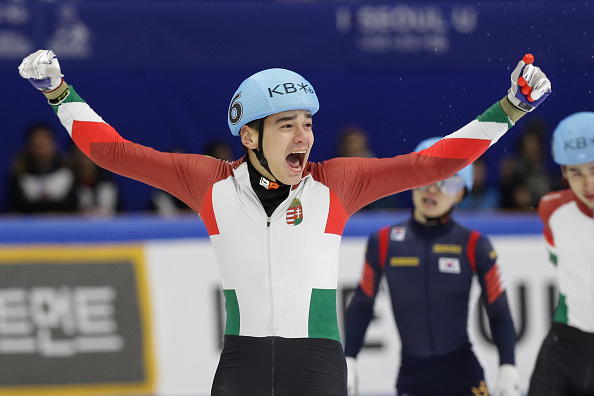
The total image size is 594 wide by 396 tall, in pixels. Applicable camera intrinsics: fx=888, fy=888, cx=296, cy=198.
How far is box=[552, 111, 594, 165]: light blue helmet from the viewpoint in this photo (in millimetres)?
5156

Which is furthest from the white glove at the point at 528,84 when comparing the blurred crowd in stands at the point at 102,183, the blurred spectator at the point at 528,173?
the blurred spectator at the point at 528,173

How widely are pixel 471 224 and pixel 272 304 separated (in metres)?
3.91

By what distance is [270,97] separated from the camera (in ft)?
13.0

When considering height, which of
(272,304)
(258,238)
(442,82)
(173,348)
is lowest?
(173,348)

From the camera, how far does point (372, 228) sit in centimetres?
753

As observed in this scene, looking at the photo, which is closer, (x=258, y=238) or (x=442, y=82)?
(x=258, y=238)

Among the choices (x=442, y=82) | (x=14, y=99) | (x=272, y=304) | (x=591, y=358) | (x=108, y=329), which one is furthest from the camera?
(x=14, y=99)

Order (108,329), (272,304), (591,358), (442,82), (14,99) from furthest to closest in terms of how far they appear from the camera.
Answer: (14,99)
(442,82)
(108,329)
(591,358)
(272,304)

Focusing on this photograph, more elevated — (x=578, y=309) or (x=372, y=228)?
(x=372, y=228)

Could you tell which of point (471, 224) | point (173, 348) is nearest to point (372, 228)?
point (471, 224)

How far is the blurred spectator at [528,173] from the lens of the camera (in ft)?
30.1

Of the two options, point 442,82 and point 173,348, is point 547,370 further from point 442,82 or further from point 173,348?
point 442,82

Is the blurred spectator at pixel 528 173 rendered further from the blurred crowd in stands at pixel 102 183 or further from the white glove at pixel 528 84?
the white glove at pixel 528 84

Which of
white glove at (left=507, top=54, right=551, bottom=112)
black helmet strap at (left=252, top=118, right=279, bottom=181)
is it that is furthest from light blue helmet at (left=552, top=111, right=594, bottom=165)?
black helmet strap at (left=252, top=118, right=279, bottom=181)
